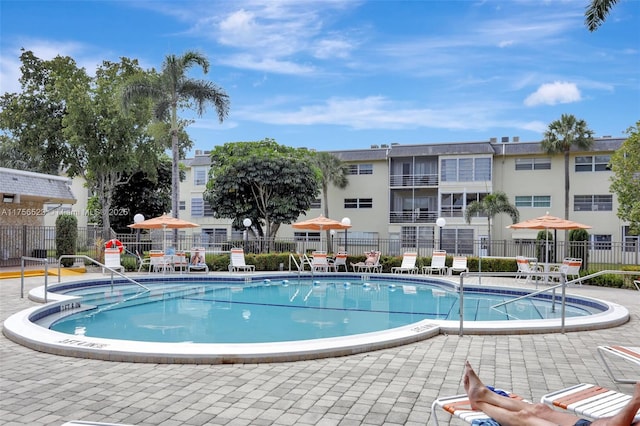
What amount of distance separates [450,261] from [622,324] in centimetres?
1228

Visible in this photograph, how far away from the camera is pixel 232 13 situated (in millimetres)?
15539

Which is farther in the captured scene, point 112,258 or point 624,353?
point 112,258

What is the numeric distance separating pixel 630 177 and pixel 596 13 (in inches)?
579

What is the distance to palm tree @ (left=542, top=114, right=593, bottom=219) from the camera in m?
32.3

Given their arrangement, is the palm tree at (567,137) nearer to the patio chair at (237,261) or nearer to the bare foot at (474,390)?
the patio chair at (237,261)

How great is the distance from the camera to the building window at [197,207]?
4141cm

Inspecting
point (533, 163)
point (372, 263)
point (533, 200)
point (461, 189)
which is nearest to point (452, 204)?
point (461, 189)

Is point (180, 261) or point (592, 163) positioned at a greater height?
point (592, 163)

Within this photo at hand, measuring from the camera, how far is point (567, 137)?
32.3m

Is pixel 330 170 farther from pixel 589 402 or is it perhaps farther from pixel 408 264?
pixel 589 402

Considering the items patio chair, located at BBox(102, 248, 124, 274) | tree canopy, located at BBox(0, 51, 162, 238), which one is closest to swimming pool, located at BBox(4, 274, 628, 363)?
patio chair, located at BBox(102, 248, 124, 274)

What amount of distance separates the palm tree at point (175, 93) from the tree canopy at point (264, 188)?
5.71m

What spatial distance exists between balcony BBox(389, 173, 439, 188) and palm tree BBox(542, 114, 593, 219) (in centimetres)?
751

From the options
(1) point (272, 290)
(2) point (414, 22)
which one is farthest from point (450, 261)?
(2) point (414, 22)
